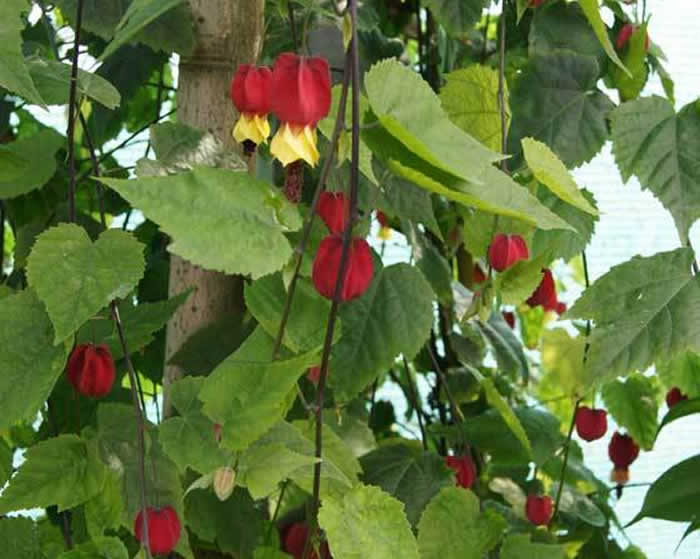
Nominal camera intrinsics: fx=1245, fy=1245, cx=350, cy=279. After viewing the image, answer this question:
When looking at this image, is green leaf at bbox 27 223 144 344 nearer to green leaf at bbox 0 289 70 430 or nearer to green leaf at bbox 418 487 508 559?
green leaf at bbox 0 289 70 430

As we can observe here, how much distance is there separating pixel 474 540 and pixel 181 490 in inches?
6.0

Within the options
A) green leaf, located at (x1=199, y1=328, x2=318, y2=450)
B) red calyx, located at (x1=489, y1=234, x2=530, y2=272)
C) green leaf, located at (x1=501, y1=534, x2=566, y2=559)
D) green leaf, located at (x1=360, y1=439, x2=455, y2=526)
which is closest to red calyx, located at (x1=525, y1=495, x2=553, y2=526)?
green leaf, located at (x1=360, y1=439, x2=455, y2=526)

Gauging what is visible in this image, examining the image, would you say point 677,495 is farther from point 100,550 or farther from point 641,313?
point 100,550

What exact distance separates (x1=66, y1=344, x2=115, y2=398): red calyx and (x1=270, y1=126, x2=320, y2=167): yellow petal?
0.20 meters

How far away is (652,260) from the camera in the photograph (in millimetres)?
615

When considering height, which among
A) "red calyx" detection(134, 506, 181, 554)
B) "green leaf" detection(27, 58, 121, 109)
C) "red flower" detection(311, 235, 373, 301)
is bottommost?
"red calyx" detection(134, 506, 181, 554)

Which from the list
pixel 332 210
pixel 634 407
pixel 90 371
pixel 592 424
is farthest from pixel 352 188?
pixel 634 407

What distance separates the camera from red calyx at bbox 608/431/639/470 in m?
1.05

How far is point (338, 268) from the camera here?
414mm

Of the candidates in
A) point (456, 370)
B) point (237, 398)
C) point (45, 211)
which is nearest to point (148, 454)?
point (237, 398)

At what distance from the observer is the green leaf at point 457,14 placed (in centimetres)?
71

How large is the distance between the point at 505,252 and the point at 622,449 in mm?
520

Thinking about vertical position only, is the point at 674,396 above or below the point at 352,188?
below

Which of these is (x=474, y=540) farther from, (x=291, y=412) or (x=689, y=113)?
(x=689, y=113)
